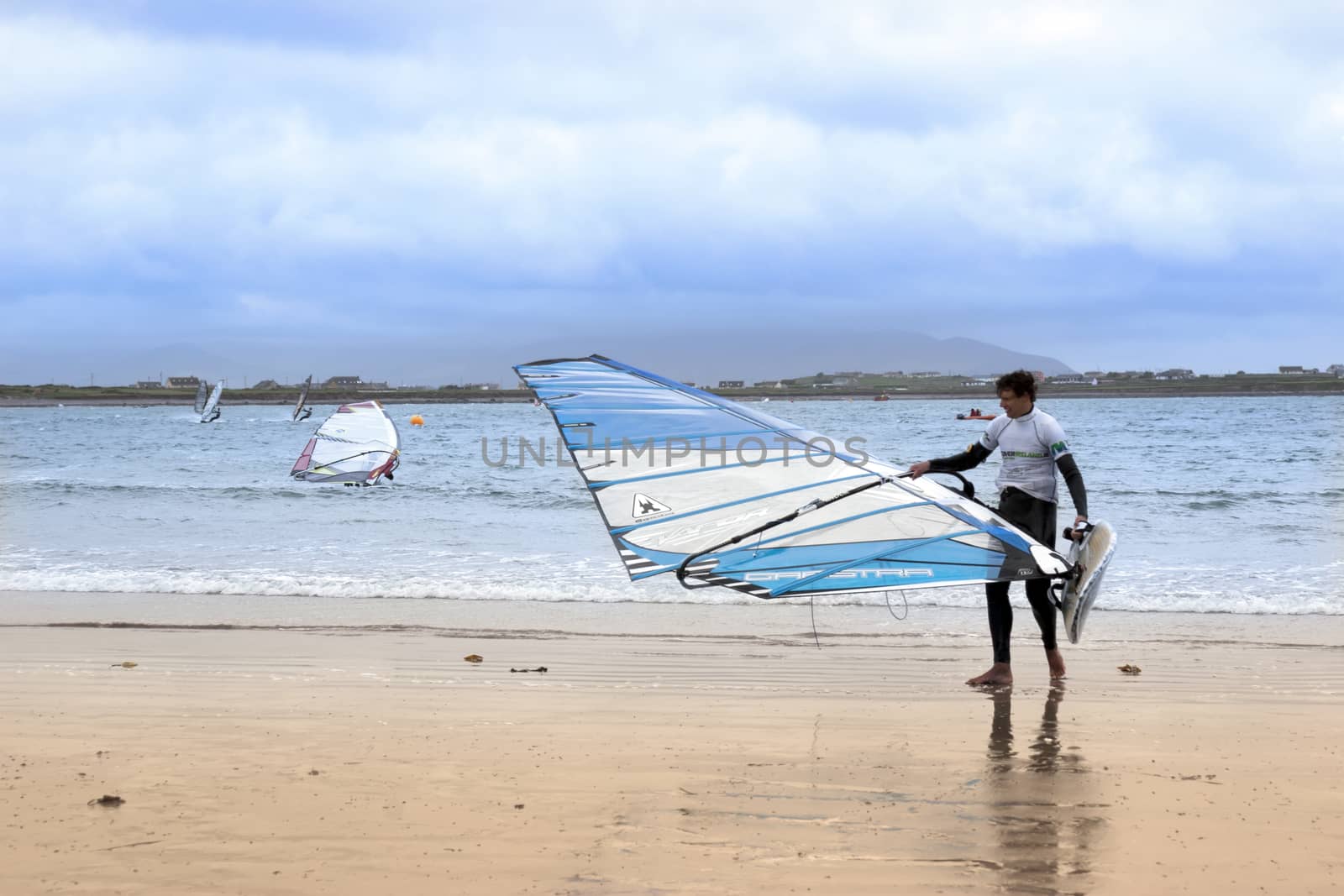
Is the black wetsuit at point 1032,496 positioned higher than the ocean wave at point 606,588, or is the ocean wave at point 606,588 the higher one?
the black wetsuit at point 1032,496

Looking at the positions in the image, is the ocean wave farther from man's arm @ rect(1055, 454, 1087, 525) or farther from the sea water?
man's arm @ rect(1055, 454, 1087, 525)

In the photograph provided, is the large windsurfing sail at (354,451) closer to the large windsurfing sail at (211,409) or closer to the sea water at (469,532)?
the sea water at (469,532)

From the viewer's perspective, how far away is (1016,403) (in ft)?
16.1

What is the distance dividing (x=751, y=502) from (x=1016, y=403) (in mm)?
1410

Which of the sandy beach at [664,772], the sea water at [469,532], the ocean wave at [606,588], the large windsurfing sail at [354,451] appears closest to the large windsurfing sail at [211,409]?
the sea water at [469,532]

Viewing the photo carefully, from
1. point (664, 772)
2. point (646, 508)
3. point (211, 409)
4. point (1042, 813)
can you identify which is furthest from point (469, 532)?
point (211, 409)

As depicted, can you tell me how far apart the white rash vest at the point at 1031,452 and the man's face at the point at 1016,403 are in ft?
0.10

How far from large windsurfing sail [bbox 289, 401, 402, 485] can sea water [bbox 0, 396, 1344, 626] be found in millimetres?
414

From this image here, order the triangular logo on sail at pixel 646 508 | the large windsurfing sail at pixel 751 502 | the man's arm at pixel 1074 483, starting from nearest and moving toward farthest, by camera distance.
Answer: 1. the large windsurfing sail at pixel 751 502
2. the triangular logo on sail at pixel 646 508
3. the man's arm at pixel 1074 483

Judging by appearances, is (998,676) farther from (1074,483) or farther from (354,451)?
(354,451)

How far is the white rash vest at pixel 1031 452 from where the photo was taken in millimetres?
4836

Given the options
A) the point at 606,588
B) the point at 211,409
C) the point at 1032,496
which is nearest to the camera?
the point at 1032,496

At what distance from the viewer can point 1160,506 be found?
15.9m

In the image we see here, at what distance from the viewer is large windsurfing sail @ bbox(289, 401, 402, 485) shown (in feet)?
62.2
